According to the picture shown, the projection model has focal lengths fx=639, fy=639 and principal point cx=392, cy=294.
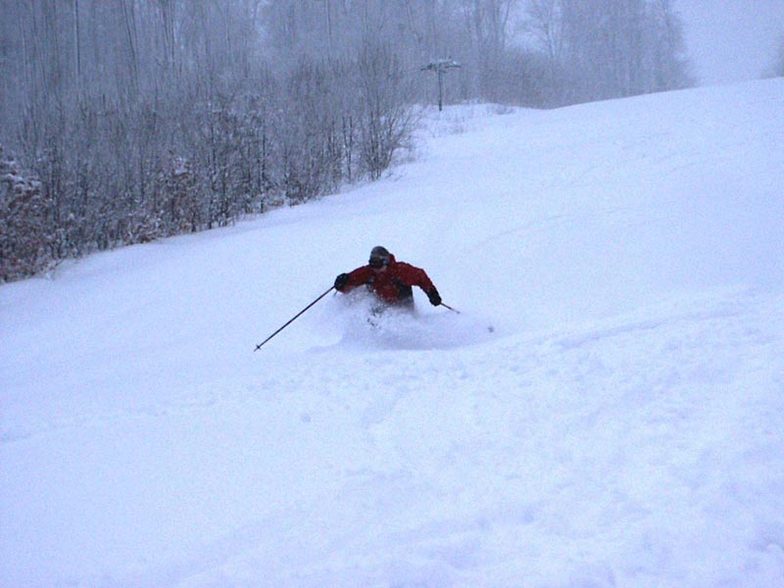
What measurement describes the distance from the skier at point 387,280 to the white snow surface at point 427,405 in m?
0.25

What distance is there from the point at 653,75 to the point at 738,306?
43.7 metres

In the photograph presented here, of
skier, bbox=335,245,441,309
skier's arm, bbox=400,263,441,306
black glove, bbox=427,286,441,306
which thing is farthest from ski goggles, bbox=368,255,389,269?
black glove, bbox=427,286,441,306

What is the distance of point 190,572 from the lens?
2955 mm

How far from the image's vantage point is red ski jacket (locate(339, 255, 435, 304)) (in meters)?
6.39

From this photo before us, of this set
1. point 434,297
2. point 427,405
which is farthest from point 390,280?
point 427,405

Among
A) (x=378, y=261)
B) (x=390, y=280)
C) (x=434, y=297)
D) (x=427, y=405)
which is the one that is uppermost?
(x=378, y=261)

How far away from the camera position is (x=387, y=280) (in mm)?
6453

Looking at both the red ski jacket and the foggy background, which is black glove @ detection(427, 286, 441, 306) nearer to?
the red ski jacket

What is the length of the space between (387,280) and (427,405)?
6.70 feet

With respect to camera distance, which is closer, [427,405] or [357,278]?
[427,405]

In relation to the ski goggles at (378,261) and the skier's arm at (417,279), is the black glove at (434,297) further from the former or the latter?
the ski goggles at (378,261)

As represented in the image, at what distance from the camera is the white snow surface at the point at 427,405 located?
9.85 feet

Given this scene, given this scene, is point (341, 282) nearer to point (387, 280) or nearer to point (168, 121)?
point (387, 280)

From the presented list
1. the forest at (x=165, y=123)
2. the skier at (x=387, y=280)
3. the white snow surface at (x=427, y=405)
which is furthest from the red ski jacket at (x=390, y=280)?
the forest at (x=165, y=123)
